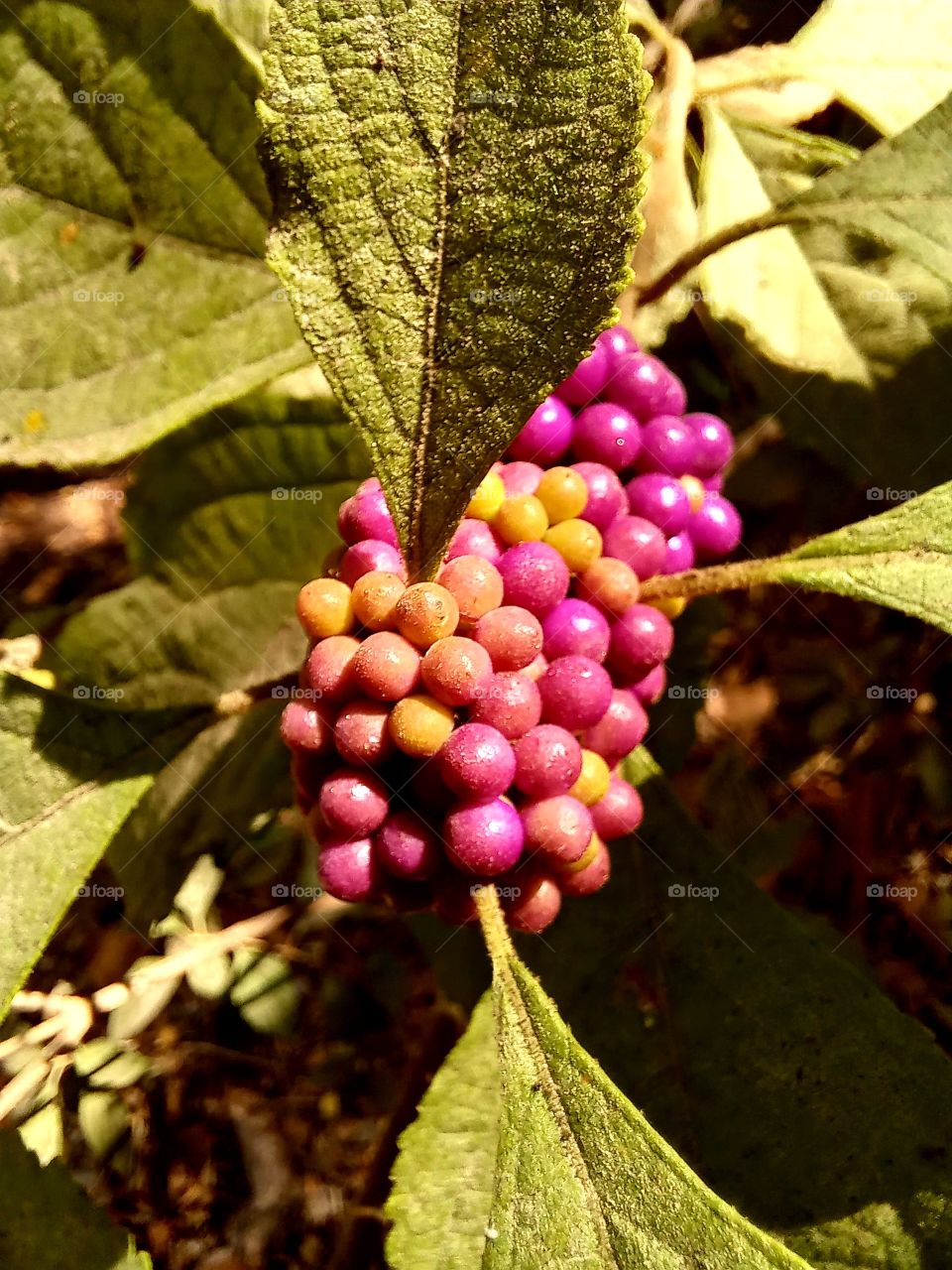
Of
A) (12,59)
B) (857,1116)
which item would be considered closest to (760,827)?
(857,1116)

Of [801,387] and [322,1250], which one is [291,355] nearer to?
[801,387]

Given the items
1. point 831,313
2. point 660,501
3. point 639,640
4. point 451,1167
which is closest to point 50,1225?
point 451,1167

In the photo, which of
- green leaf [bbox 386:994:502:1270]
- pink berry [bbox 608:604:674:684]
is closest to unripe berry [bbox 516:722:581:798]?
pink berry [bbox 608:604:674:684]

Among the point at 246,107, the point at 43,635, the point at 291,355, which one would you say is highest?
the point at 246,107

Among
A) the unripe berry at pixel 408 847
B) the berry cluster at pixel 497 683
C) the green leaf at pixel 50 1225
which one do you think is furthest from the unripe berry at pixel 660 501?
the green leaf at pixel 50 1225

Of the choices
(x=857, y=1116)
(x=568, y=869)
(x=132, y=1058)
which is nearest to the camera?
(x=568, y=869)

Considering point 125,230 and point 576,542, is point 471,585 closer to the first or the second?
point 576,542

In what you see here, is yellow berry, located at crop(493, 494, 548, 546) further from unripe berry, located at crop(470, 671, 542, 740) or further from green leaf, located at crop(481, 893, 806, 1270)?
green leaf, located at crop(481, 893, 806, 1270)

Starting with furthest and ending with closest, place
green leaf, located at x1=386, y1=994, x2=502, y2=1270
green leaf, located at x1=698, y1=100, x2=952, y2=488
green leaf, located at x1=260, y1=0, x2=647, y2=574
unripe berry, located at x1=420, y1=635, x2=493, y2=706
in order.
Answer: green leaf, located at x1=698, y1=100, x2=952, y2=488
green leaf, located at x1=386, y1=994, x2=502, y2=1270
unripe berry, located at x1=420, y1=635, x2=493, y2=706
green leaf, located at x1=260, y1=0, x2=647, y2=574
